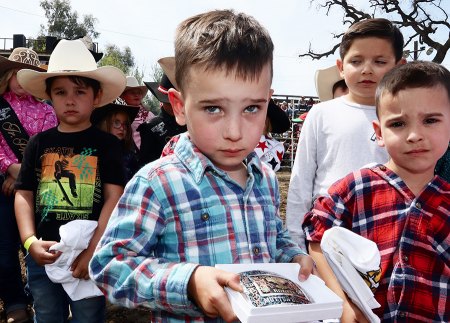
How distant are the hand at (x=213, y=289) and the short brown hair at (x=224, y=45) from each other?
1.76 ft

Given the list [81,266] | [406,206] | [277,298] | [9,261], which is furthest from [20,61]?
[277,298]

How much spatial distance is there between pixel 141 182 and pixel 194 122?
23 cm

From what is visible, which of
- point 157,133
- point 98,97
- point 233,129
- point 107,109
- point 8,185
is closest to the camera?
point 233,129

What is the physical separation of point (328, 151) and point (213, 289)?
145cm

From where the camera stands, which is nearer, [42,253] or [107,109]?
[42,253]

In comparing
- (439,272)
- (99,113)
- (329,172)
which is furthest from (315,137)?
(99,113)

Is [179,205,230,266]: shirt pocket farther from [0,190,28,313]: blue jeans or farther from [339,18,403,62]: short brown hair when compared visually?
[0,190,28,313]: blue jeans

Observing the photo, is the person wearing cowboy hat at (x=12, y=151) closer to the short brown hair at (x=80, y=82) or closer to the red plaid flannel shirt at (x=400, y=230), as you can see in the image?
the short brown hair at (x=80, y=82)

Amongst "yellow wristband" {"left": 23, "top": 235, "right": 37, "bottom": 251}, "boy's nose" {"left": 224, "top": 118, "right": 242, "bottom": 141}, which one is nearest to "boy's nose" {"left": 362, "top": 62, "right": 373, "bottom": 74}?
"boy's nose" {"left": 224, "top": 118, "right": 242, "bottom": 141}

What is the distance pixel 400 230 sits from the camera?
156 centimetres

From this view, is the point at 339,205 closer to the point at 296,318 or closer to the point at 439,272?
the point at 439,272

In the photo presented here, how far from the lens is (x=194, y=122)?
4.05 feet

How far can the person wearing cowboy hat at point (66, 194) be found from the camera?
7.61ft

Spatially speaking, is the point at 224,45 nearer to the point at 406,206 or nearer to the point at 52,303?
the point at 406,206
